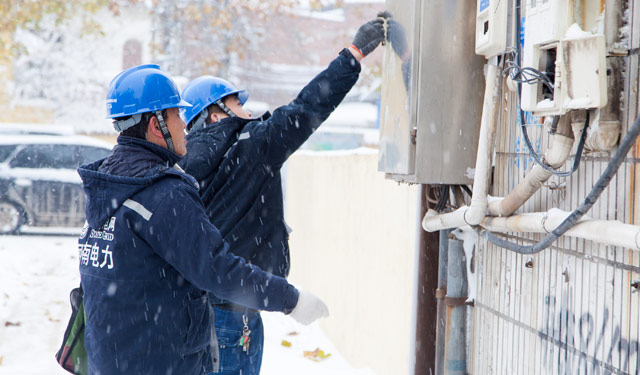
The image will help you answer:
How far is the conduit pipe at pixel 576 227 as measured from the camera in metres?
1.96

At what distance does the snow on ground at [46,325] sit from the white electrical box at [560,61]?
152 inches

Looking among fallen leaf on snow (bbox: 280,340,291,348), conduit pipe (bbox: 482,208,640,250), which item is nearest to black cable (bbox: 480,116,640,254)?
conduit pipe (bbox: 482,208,640,250)

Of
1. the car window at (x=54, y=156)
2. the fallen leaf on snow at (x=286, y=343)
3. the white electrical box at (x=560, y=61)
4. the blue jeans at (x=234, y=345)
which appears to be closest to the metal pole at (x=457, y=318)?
the blue jeans at (x=234, y=345)

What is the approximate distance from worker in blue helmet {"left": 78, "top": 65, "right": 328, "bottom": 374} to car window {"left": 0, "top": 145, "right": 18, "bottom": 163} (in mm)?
11888

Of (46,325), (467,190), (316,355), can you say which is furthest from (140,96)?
(46,325)

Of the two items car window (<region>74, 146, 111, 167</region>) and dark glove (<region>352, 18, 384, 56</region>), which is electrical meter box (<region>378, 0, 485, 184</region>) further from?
car window (<region>74, 146, 111, 167</region>)

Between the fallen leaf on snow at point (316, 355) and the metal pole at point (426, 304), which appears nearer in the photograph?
the metal pole at point (426, 304)

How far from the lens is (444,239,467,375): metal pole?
338 cm

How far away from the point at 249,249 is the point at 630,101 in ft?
6.94

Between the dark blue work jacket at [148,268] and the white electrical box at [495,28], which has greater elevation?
the white electrical box at [495,28]

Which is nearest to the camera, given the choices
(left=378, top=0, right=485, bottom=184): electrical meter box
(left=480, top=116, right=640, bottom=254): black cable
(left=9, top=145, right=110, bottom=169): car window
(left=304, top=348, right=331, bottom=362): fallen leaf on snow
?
(left=480, top=116, right=640, bottom=254): black cable

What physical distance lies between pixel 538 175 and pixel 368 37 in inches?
51.2

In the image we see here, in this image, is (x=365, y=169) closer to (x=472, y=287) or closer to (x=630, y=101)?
(x=472, y=287)

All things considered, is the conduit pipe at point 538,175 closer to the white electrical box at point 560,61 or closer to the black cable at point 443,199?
the white electrical box at point 560,61
